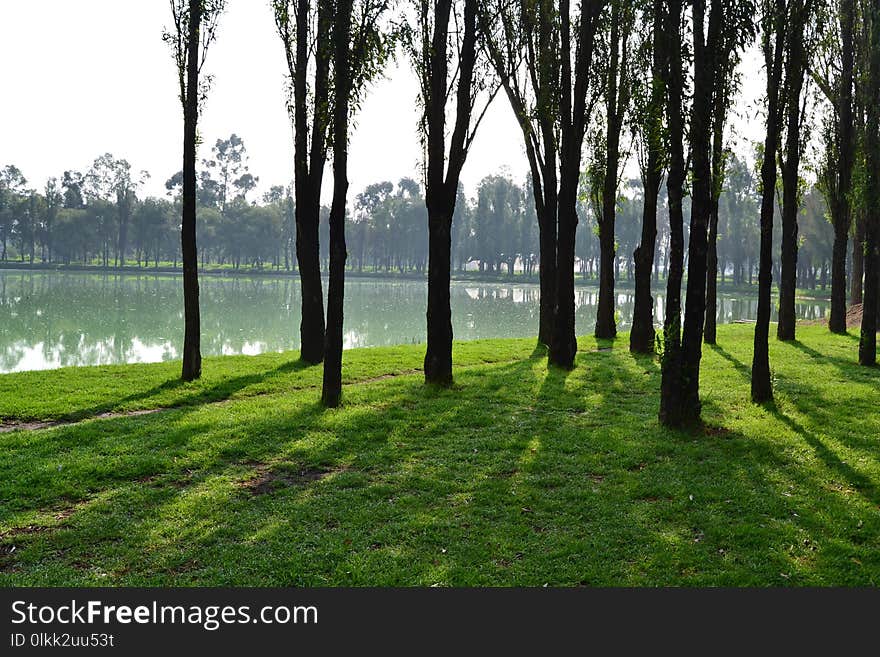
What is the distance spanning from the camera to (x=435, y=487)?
273 inches

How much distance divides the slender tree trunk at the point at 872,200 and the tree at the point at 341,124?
11.3 metres

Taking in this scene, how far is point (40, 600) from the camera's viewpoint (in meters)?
4.52

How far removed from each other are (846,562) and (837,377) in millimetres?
9347

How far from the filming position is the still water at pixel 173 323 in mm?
21281

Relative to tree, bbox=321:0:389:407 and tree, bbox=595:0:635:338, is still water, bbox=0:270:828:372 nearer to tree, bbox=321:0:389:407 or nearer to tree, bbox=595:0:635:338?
tree, bbox=595:0:635:338

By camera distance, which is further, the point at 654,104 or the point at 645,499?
the point at 654,104

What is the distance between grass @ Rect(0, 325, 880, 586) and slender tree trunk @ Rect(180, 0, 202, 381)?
88cm

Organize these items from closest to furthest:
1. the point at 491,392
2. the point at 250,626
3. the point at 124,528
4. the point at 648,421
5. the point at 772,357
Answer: the point at 250,626, the point at 124,528, the point at 648,421, the point at 491,392, the point at 772,357

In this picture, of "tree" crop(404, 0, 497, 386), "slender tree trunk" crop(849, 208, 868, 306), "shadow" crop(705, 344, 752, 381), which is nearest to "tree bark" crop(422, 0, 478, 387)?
"tree" crop(404, 0, 497, 386)

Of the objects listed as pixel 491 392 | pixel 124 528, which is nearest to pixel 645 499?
pixel 124 528

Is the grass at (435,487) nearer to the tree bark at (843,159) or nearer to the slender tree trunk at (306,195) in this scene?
the slender tree trunk at (306,195)

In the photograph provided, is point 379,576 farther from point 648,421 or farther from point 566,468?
point 648,421

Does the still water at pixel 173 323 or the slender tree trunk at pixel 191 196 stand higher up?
the slender tree trunk at pixel 191 196

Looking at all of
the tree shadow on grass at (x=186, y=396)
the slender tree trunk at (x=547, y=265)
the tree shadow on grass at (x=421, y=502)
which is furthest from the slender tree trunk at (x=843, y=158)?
the tree shadow on grass at (x=186, y=396)
